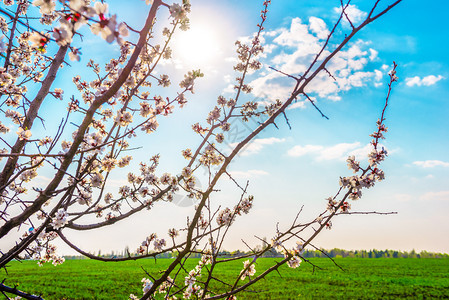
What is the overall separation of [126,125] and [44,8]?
1.68 metres

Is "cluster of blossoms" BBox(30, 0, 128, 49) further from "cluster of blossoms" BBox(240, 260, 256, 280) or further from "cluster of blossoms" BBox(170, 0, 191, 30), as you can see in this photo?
"cluster of blossoms" BBox(240, 260, 256, 280)

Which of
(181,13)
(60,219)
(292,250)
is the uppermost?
(181,13)

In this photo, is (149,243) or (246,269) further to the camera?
(149,243)

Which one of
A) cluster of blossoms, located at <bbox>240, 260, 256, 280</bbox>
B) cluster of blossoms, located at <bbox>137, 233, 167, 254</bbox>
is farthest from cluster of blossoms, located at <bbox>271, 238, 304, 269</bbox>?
cluster of blossoms, located at <bbox>137, 233, 167, 254</bbox>

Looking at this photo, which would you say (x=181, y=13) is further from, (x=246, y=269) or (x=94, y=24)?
(x=246, y=269)

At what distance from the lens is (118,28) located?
120 cm

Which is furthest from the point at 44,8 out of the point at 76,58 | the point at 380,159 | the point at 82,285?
the point at 82,285

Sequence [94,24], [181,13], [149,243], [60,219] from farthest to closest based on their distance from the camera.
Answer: [149,243]
[60,219]
[181,13]
[94,24]

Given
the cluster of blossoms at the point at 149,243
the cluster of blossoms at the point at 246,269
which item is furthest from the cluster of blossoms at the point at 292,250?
the cluster of blossoms at the point at 149,243

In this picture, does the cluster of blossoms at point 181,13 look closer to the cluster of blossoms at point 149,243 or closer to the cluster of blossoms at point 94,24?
the cluster of blossoms at point 94,24

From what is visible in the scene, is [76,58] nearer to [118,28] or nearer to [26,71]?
[118,28]

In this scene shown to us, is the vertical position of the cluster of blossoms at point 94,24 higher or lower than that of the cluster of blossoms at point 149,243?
higher

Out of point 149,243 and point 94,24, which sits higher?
point 94,24

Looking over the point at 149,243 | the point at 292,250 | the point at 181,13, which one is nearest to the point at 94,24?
the point at 181,13
